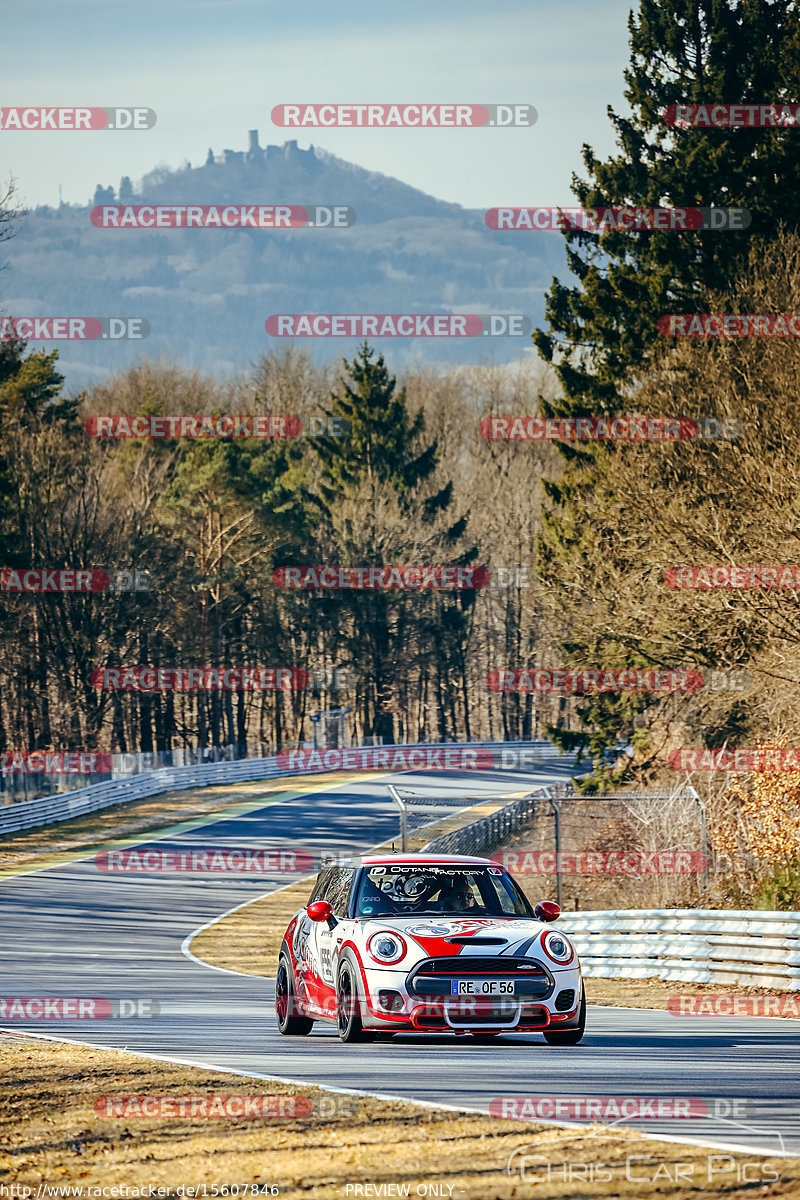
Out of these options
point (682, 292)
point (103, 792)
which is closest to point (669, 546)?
point (682, 292)

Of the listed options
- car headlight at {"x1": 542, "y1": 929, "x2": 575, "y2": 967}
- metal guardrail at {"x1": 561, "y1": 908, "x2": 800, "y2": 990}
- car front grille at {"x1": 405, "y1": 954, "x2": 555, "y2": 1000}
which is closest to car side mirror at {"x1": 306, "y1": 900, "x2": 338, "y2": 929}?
car front grille at {"x1": 405, "y1": 954, "x2": 555, "y2": 1000}

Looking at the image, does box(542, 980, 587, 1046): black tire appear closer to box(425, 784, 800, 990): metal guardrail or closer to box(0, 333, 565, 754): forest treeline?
box(425, 784, 800, 990): metal guardrail

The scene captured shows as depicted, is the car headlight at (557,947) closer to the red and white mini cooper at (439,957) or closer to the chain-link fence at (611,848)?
the red and white mini cooper at (439,957)

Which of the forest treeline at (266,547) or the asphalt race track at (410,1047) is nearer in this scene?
the asphalt race track at (410,1047)

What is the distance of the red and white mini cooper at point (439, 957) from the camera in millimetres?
10438

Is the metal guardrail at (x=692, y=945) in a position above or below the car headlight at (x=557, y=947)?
below

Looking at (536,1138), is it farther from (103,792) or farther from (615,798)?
(103,792)

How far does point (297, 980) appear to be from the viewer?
1250 cm

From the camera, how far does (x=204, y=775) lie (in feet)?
183

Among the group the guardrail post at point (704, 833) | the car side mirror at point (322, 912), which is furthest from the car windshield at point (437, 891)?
the guardrail post at point (704, 833)

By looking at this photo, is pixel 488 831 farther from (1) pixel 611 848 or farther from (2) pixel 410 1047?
(2) pixel 410 1047

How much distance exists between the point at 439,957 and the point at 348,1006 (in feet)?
3.00

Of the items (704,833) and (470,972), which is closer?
(470,972)

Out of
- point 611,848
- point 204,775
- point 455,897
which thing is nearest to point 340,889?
point 455,897
